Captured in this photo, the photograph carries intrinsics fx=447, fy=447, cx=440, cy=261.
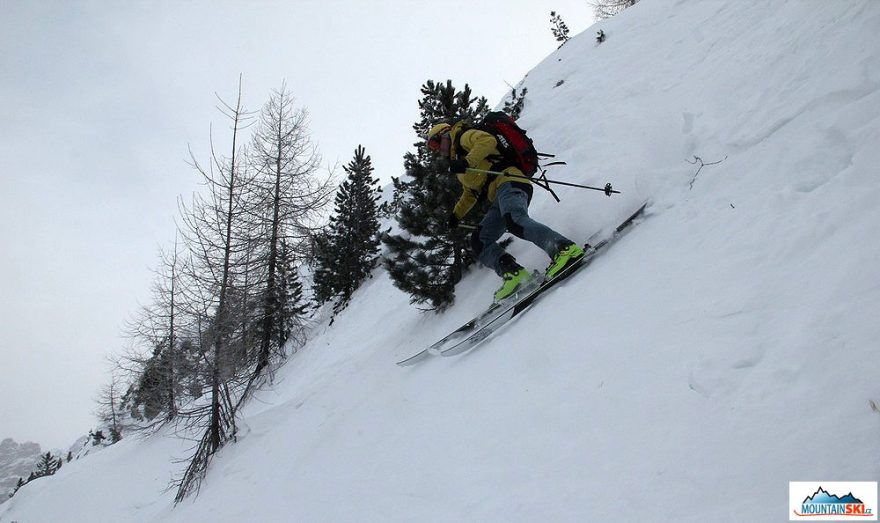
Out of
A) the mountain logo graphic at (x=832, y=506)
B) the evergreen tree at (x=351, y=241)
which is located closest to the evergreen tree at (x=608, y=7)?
the evergreen tree at (x=351, y=241)

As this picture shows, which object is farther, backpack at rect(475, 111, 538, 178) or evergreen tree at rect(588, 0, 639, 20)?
evergreen tree at rect(588, 0, 639, 20)

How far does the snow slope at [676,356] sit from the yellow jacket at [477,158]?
3.24 ft

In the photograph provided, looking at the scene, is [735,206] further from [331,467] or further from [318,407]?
Answer: [318,407]

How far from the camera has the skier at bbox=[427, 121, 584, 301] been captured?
14.7ft

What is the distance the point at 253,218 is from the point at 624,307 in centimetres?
1024

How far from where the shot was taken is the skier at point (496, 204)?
14.7ft

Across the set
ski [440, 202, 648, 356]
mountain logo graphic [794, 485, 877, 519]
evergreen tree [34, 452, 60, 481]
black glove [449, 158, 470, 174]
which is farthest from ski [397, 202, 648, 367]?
evergreen tree [34, 452, 60, 481]

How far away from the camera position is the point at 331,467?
12.2 feet

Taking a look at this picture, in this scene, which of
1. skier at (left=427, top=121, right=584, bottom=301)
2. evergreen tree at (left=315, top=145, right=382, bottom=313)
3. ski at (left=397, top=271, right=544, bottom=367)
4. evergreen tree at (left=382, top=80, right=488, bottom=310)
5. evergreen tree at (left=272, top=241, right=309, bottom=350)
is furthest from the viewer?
evergreen tree at (left=315, top=145, right=382, bottom=313)

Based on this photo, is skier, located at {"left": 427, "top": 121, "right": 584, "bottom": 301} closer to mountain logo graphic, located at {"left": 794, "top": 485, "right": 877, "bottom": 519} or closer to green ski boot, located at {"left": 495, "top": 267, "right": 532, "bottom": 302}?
green ski boot, located at {"left": 495, "top": 267, "right": 532, "bottom": 302}

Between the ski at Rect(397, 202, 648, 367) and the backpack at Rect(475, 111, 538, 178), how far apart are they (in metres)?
1.10

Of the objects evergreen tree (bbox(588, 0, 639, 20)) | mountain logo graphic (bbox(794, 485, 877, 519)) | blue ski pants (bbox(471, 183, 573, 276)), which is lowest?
mountain logo graphic (bbox(794, 485, 877, 519))

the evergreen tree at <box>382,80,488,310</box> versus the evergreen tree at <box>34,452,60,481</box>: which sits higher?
the evergreen tree at <box>34,452,60,481</box>

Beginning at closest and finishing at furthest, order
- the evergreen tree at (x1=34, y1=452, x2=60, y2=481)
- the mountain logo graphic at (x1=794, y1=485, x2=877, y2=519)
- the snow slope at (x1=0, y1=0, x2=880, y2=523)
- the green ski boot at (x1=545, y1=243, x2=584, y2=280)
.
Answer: the mountain logo graphic at (x1=794, y1=485, x2=877, y2=519), the snow slope at (x1=0, y1=0, x2=880, y2=523), the green ski boot at (x1=545, y1=243, x2=584, y2=280), the evergreen tree at (x1=34, y1=452, x2=60, y2=481)
